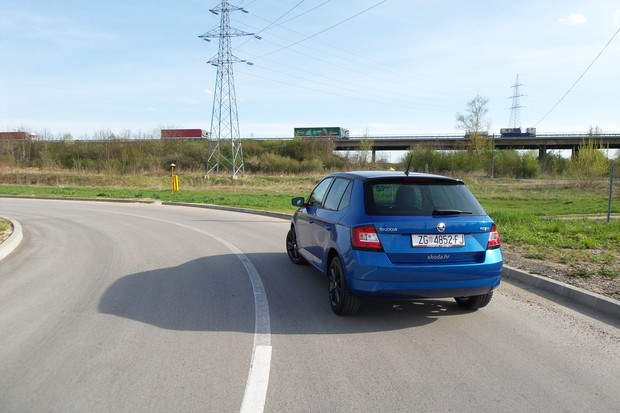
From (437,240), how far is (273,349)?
208 centimetres

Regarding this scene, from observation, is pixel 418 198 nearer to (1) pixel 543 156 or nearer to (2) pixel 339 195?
(2) pixel 339 195

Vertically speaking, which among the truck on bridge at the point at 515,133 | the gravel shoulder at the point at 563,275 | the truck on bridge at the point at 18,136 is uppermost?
the truck on bridge at the point at 515,133

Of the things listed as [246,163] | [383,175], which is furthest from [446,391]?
[246,163]

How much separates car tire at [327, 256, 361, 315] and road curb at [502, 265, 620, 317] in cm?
301

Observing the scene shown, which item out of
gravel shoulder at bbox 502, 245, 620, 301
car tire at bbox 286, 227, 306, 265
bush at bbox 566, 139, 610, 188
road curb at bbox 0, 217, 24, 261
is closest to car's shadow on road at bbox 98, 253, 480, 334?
car tire at bbox 286, 227, 306, 265

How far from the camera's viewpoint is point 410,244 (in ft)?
16.2

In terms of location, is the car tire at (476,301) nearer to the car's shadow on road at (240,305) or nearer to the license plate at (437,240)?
the car's shadow on road at (240,305)

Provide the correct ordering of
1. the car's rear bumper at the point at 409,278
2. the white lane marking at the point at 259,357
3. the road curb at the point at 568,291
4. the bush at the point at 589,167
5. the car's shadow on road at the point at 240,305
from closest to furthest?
the white lane marking at the point at 259,357 < the car's rear bumper at the point at 409,278 < the car's shadow on road at the point at 240,305 < the road curb at the point at 568,291 < the bush at the point at 589,167

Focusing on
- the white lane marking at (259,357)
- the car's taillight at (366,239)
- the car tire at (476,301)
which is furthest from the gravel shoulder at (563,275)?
the white lane marking at (259,357)

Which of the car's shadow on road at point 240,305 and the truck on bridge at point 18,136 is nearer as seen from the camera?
the car's shadow on road at point 240,305

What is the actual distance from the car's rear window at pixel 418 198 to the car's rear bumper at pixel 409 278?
0.59m

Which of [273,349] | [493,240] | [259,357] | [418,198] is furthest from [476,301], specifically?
[259,357]

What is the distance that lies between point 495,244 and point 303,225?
304 cm

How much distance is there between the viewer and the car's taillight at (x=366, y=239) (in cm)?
494
